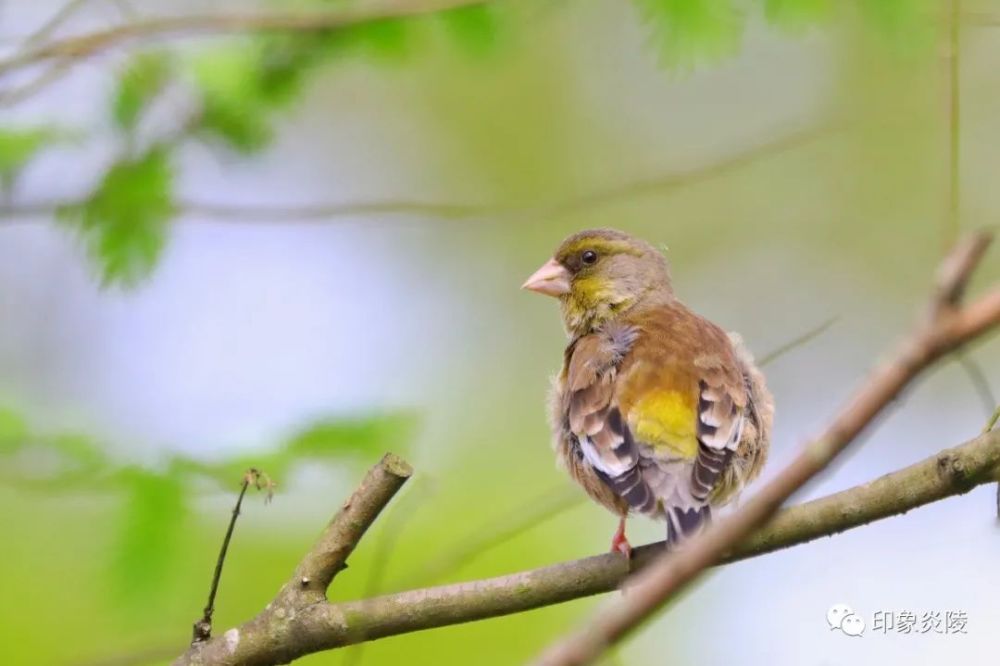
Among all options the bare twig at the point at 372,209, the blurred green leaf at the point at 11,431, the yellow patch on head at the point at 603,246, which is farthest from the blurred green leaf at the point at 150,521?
the yellow patch on head at the point at 603,246

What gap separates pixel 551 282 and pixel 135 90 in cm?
221

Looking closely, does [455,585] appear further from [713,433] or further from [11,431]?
[11,431]

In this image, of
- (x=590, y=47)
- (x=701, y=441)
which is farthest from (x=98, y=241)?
(x=590, y=47)

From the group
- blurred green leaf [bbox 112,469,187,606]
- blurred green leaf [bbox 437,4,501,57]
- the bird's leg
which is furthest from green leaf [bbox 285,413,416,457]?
blurred green leaf [bbox 437,4,501,57]

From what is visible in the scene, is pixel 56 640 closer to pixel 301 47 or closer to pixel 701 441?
pixel 301 47

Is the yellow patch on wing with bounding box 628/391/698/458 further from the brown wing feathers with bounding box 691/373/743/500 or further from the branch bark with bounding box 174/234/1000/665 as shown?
the branch bark with bounding box 174/234/1000/665

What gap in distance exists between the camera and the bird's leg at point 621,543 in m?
4.48

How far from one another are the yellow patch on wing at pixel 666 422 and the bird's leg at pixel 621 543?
33 centimetres

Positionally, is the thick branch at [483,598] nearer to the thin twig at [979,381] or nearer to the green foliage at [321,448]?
the thin twig at [979,381]

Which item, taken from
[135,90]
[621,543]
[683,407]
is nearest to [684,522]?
[621,543]

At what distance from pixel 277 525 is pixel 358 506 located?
214 inches

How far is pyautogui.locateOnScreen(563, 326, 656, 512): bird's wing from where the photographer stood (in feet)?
16.3

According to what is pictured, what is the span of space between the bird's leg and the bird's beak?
188cm

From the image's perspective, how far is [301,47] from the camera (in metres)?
5.66
